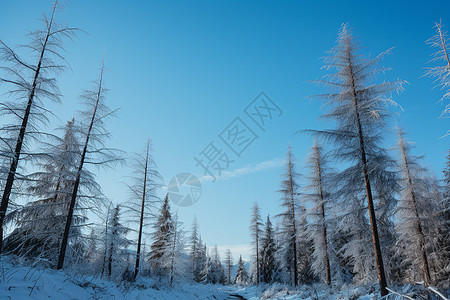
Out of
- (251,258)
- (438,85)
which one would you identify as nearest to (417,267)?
(438,85)

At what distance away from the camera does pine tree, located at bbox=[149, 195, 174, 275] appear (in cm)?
2256

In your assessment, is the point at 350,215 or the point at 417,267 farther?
the point at 417,267

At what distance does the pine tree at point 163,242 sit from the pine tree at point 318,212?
1295 centimetres

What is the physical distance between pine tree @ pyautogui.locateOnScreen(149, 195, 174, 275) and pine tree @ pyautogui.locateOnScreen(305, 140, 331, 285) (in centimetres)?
1295

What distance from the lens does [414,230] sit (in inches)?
599

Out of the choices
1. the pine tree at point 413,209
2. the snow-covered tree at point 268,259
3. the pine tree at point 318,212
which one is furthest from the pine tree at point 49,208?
the snow-covered tree at point 268,259

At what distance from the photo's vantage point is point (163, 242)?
26609 mm

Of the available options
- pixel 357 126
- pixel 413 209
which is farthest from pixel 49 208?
pixel 413 209

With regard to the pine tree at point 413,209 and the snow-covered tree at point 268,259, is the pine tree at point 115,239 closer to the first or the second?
the pine tree at point 413,209

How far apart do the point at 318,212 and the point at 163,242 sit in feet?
59.9

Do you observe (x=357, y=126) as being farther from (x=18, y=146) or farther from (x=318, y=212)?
(x=18, y=146)

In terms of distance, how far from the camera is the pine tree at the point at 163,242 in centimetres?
2256

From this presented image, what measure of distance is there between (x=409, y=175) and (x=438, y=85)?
945 cm

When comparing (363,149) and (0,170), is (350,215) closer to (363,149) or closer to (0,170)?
(363,149)
